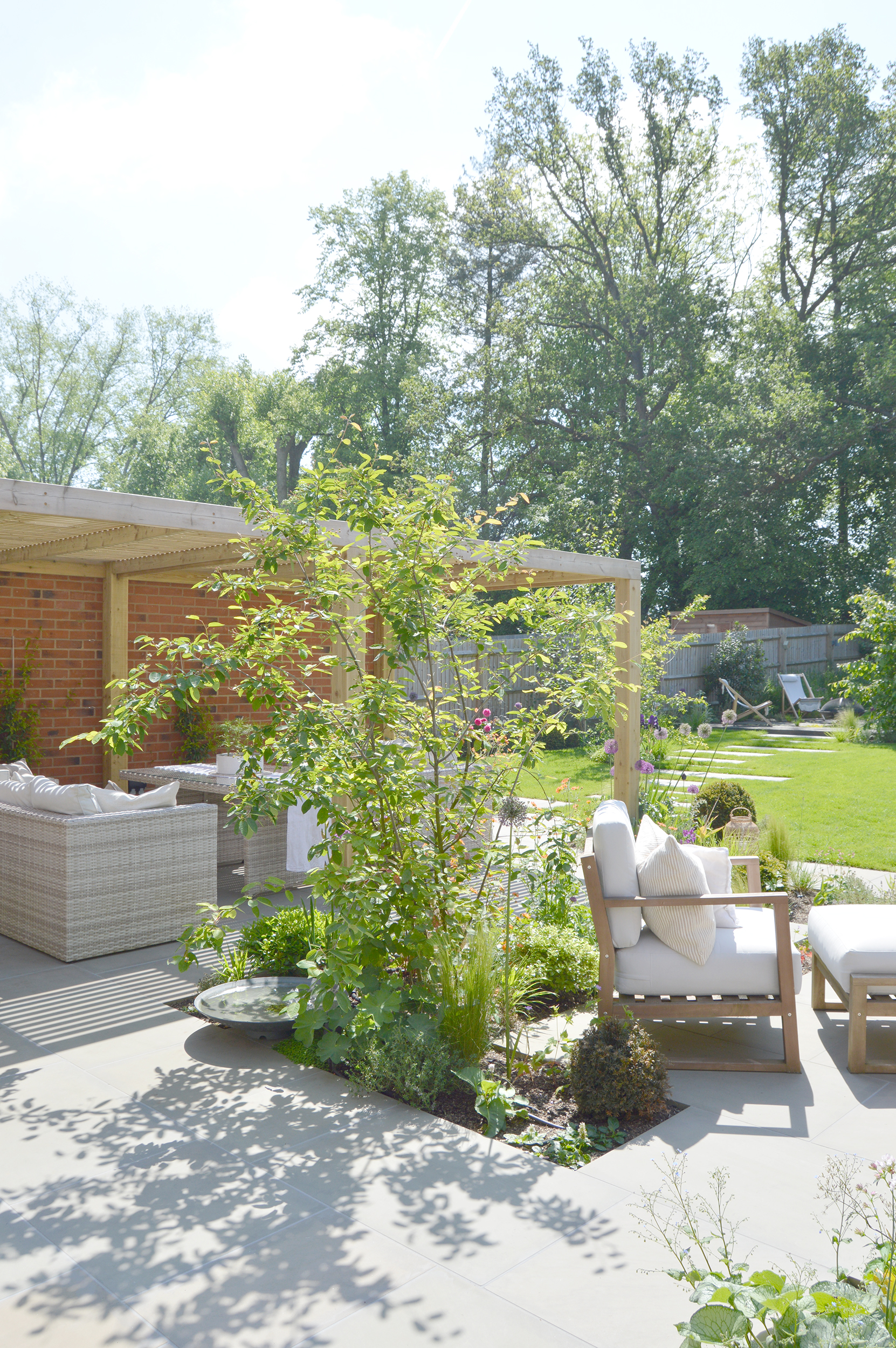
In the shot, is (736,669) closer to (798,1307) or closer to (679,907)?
(679,907)

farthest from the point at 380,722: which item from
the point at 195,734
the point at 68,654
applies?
the point at 195,734

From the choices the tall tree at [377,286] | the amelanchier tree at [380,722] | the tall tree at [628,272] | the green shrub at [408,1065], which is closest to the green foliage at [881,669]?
the amelanchier tree at [380,722]

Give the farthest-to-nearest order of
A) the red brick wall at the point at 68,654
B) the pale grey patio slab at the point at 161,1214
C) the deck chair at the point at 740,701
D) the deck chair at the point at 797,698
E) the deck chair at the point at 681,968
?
the deck chair at the point at 797,698, the deck chair at the point at 740,701, the red brick wall at the point at 68,654, the deck chair at the point at 681,968, the pale grey patio slab at the point at 161,1214

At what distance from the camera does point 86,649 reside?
27.3 feet

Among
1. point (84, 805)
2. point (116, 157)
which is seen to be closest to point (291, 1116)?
point (84, 805)

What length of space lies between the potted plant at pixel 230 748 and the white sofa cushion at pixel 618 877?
5.18 feet

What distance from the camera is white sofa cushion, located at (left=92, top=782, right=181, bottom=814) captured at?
5.39m

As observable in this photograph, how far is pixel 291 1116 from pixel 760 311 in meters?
25.7

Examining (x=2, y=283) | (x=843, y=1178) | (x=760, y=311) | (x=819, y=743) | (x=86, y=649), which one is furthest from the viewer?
(x=2, y=283)

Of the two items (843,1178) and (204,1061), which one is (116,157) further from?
(843,1178)

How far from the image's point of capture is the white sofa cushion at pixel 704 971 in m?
3.88

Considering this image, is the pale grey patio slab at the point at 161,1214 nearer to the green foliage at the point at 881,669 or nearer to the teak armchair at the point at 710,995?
the teak armchair at the point at 710,995

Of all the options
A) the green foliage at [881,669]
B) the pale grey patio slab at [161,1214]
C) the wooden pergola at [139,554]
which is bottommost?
the pale grey patio slab at [161,1214]

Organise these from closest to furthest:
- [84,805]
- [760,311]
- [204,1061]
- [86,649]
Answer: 1. [204,1061]
2. [84,805]
3. [86,649]
4. [760,311]
